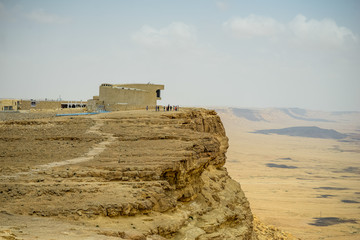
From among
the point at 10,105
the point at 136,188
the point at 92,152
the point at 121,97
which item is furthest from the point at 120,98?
the point at 136,188

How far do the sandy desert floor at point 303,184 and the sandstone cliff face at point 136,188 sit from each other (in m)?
18.0

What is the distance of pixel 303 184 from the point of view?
205 feet

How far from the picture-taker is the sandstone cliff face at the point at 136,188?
1320cm

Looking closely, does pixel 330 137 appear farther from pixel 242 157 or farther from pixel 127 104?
pixel 127 104

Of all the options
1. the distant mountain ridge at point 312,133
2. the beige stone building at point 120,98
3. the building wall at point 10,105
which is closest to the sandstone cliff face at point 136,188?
the beige stone building at point 120,98

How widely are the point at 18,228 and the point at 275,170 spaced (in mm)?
69346

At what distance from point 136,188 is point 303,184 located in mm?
51829

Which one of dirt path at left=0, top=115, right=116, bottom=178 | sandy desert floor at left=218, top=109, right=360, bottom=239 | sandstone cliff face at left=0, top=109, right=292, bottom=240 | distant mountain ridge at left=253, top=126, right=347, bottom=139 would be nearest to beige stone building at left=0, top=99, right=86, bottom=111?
sandstone cliff face at left=0, top=109, right=292, bottom=240

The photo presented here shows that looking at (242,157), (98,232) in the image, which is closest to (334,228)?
(98,232)

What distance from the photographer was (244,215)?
906 inches

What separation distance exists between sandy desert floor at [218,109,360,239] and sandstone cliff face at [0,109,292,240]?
1795 cm

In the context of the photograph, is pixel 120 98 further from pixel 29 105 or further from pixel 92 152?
pixel 92 152

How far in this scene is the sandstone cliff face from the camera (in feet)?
43.3

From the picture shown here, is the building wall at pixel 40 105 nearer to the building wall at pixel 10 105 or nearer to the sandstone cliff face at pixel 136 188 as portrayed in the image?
the building wall at pixel 10 105
